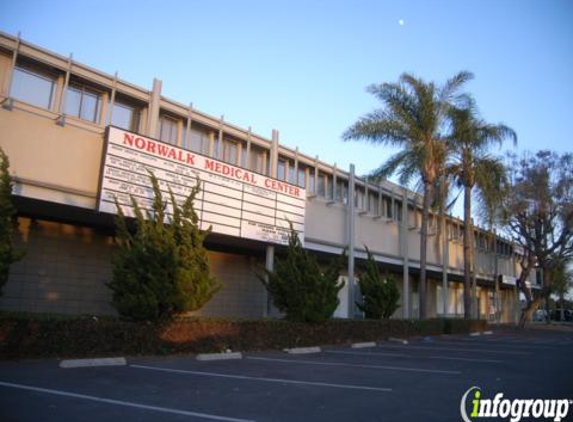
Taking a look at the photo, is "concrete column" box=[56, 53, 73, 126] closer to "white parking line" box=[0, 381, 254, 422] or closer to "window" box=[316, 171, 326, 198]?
"white parking line" box=[0, 381, 254, 422]

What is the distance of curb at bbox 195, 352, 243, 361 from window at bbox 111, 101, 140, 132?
26.1 feet

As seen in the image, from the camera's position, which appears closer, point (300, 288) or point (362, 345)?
point (300, 288)

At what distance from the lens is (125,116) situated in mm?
16422

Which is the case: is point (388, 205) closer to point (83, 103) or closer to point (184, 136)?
point (184, 136)

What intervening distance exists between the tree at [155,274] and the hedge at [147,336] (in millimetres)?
423

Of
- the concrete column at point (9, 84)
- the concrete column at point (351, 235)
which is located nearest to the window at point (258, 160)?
the concrete column at point (351, 235)

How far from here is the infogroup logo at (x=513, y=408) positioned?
6980mm

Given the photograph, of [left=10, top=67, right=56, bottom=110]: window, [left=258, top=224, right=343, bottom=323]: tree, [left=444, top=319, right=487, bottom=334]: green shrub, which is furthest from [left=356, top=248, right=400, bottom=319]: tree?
[left=10, top=67, right=56, bottom=110]: window

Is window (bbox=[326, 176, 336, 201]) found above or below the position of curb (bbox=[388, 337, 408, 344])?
above

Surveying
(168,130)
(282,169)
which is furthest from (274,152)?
(168,130)

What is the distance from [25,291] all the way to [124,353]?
16.7 feet

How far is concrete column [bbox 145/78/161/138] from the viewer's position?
51.8ft

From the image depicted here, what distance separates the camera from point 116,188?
13.9 meters

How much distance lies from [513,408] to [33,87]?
14.1 m
